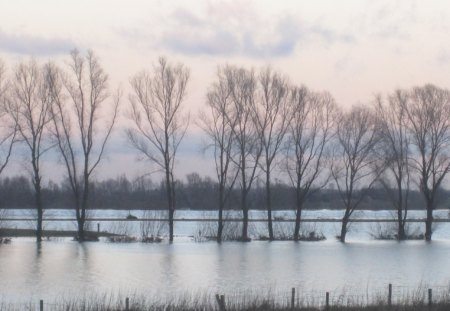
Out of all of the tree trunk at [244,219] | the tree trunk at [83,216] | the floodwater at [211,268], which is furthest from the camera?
the tree trunk at [244,219]

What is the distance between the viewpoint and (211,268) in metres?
42.8

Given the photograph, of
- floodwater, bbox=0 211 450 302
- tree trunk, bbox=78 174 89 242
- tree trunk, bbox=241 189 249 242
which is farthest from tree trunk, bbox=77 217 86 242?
tree trunk, bbox=241 189 249 242

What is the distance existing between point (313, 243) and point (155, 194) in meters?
47.5

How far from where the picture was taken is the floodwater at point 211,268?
32875 mm

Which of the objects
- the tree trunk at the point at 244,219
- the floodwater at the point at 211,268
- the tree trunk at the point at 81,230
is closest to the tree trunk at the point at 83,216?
the tree trunk at the point at 81,230

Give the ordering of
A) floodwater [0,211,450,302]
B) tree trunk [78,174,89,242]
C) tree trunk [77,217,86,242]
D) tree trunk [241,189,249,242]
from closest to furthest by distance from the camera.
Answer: floodwater [0,211,450,302] → tree trunk [78,174,89,242] → tree trunk [77,217,86,242] → tree trunk [241,189,249,242]

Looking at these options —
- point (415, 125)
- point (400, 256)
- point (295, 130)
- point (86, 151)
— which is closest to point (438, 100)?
point (415, 125)

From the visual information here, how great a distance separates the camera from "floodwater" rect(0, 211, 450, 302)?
3288cm

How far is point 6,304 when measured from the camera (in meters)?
26.6

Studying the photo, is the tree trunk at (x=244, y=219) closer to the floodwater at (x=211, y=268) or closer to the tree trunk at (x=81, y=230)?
the floodwater at (x=211, y=268)

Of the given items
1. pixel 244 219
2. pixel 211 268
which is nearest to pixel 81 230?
pixel 244 219

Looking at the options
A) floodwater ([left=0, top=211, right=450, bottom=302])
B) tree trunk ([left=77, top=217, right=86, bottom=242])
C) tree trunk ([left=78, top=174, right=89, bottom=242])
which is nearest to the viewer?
floodwater ([left=0, top=211, right=450, bottom=302])

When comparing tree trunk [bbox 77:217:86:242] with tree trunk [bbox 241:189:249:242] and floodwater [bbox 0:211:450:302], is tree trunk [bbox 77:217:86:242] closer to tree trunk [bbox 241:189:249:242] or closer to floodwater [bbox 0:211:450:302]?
floodwater [bbox 0:211:450:302]

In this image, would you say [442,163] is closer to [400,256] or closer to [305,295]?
[400,256]
